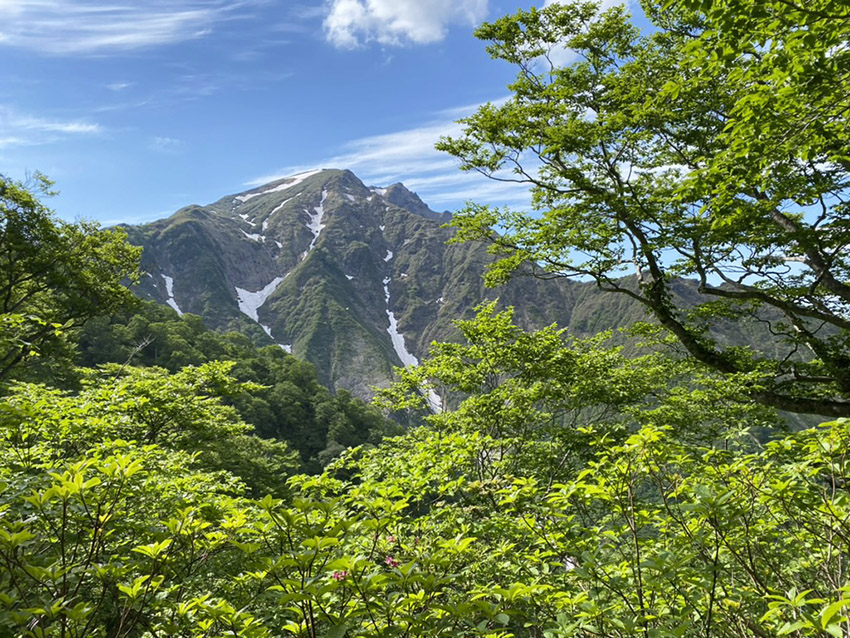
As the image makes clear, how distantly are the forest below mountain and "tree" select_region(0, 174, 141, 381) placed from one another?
0.43ft

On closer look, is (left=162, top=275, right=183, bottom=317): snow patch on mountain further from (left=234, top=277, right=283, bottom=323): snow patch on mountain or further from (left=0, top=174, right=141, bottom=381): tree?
(left=0, top=174, right=141, bottom=381): tree

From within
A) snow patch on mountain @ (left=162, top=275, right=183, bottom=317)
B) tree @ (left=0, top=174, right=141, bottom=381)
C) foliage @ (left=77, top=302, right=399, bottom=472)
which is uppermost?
tree @ (left=0, top=174, right=141, bottom=381)

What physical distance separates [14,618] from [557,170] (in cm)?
1291

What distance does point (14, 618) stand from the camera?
6.46 ft

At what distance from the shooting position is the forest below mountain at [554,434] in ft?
8.00

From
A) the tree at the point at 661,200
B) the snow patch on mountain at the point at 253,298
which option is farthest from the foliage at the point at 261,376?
the snow patch on mountain at the point at 253,298

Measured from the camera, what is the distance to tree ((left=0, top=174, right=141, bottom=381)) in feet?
59.3

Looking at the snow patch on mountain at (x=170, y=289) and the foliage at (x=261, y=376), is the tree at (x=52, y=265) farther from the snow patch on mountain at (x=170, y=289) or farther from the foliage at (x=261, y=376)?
the snow patch on mountain at (x=170, y=289)

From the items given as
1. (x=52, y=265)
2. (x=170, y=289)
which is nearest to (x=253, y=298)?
(x=170, y=289)

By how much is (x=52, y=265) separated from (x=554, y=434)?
2204 centimetres

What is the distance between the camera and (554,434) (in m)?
11.0

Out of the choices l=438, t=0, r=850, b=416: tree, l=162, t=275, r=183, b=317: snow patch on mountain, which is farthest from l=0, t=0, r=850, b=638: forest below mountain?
l=162, t=275, r=183, b=317: snow patch on mountain

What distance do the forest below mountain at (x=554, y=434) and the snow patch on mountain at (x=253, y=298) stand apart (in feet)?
538

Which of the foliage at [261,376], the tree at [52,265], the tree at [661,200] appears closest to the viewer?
the tree at [661,200]
